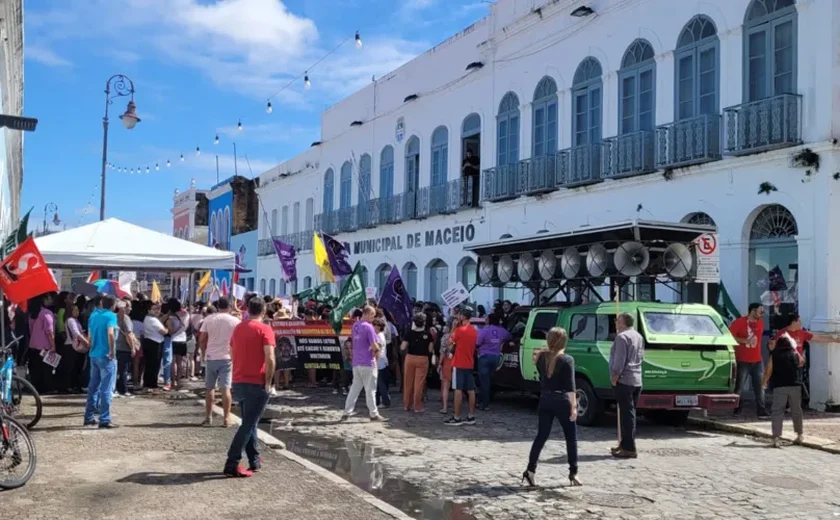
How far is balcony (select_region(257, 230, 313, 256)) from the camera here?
127ft

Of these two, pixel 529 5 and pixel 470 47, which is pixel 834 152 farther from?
pixel 470 47

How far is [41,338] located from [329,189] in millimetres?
22202

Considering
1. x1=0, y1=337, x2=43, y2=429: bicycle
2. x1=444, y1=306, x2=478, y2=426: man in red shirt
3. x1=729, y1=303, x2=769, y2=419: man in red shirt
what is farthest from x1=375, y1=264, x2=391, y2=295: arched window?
x1=0, y1=337, x2=43, y2=429: bicycle

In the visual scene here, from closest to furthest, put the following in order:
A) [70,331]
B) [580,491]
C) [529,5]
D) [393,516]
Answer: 1. [393,516]
2. [580,491]
3. [70,331]
4. [529,5]

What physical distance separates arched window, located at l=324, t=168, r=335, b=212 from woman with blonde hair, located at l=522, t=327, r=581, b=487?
28007 millimetres

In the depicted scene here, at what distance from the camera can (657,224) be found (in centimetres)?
1348

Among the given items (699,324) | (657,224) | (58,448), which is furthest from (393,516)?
(657,224)

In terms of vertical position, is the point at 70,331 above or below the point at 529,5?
below

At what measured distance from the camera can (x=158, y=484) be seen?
26.5 ft

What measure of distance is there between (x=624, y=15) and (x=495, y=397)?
9128 mm

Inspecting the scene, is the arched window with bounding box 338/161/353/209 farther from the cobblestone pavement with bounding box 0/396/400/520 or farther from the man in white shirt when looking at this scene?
the cobblestone pavement with bounding box 0/396/400/520

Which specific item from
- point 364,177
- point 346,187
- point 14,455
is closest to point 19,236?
A: point 14,455

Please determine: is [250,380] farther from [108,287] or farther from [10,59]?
[108,287]

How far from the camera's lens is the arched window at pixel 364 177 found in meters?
32.8
